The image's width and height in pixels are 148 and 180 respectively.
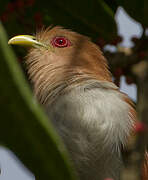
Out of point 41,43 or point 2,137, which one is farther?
point 41,43

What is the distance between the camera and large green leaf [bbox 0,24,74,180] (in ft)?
3.56

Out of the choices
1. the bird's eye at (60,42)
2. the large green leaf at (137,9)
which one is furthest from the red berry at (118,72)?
the large green leaf at (137,9)

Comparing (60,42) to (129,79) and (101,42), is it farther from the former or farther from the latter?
(129,79)

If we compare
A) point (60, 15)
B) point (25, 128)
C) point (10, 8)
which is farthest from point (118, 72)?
point (25, 128)

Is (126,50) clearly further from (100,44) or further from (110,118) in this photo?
(110,118)

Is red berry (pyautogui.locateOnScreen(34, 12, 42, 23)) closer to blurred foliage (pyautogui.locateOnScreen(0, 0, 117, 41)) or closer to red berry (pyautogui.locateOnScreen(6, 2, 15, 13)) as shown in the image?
blurred foliage (pyautogui.locateOnScreen(0, 0, 117, 41))

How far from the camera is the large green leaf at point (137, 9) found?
10.2 ft

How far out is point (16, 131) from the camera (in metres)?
1.21

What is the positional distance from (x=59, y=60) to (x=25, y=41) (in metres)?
0.38

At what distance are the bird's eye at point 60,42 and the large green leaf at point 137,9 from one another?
32.6 inches

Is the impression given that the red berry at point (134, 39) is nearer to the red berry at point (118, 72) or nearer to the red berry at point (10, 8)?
the red berry at point (118, 72)

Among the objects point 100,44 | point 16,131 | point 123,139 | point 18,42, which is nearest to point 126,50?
point 100,44

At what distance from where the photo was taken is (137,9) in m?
3.19

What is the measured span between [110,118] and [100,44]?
1.32m
